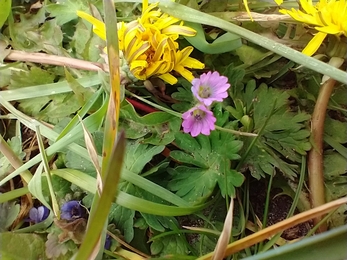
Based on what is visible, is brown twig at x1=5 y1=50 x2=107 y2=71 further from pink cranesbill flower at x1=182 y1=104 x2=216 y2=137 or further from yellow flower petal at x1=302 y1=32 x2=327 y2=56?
yellow flower petal at x1=302 y1=32 x2=327 y2=56

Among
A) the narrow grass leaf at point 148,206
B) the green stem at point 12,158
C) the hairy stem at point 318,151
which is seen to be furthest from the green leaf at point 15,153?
the hairy stem at point 318,151

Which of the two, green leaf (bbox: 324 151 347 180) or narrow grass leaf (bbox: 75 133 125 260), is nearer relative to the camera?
narrow grass leaf (bbox: 75 133 125 260)

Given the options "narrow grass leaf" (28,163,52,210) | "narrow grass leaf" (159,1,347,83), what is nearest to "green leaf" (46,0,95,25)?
"narrow grass leaf" (159,1,347,83)

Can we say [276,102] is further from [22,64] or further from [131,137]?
[22,64]

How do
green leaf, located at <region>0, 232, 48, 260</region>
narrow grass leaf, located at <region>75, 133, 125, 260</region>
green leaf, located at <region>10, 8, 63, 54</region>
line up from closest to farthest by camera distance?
narrow grass leaf, located at <region>75, 133, 125, 260</region>
green leaf, located at <region>0, 232, 48, 260</region>
green leaf, located at <region>10, 8, 63, 54</region>

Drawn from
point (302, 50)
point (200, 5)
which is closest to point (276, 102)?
point (302, 50)

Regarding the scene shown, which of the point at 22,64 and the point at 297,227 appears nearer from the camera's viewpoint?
the point at 297,227

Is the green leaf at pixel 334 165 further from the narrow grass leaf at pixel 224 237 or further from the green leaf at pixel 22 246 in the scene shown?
the green leaf at pixel 22 246

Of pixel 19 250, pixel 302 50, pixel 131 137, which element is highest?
pixel 302 50
